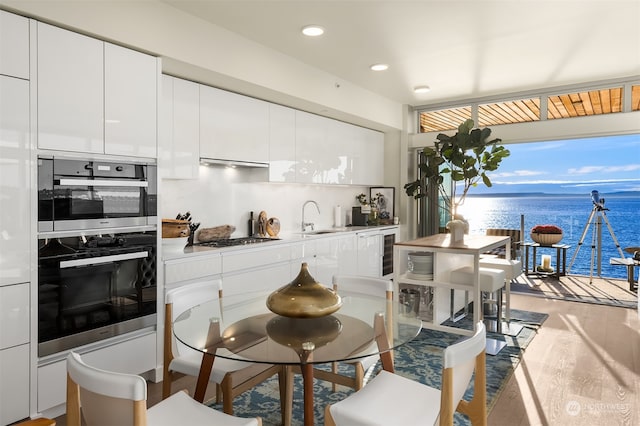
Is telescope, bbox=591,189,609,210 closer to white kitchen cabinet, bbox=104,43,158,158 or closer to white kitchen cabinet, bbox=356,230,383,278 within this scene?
white kitchen cabinet, bbox=356,230,383,278

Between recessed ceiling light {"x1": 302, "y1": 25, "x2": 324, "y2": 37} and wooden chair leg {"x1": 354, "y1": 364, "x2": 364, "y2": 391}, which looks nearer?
wooden chair leg {"x1": 354, "y1": 364, "x2": 364, "y2": 391}

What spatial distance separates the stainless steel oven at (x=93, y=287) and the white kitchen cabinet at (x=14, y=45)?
36.0 inches

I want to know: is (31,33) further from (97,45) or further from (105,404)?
(105,404)

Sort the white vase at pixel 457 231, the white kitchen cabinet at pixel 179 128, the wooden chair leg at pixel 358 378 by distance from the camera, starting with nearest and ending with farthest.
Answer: the wooden chair leg at pixel 358 378 < the white kitchen cabinet at pixel 179 128 < the white vase at pixel 457 231

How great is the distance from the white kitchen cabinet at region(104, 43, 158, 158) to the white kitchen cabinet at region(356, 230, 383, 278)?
10.0 feet

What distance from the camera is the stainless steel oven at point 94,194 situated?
2.48 meters

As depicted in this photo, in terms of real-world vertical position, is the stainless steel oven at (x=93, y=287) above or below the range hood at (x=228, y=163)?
below

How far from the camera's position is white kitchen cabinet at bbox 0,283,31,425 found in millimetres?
2311

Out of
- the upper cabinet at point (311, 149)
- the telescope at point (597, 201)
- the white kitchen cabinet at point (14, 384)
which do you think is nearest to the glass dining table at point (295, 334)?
the white kitchen cabinet at point (14, 384)

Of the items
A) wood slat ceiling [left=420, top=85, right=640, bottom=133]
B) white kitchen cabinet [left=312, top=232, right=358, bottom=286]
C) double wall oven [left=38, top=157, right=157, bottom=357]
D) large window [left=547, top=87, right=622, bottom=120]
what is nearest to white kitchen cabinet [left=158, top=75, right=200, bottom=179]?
double wall oven [left=38, top=157, right=157, bottom=357]

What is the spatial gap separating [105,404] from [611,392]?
306 cm

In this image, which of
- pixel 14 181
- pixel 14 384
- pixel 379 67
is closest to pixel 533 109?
pixel 379 67

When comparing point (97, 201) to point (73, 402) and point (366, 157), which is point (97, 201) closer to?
point (73, 402)

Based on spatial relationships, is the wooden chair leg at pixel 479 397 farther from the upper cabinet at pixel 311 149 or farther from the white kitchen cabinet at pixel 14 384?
the upper cabinet at pixel 311 149
